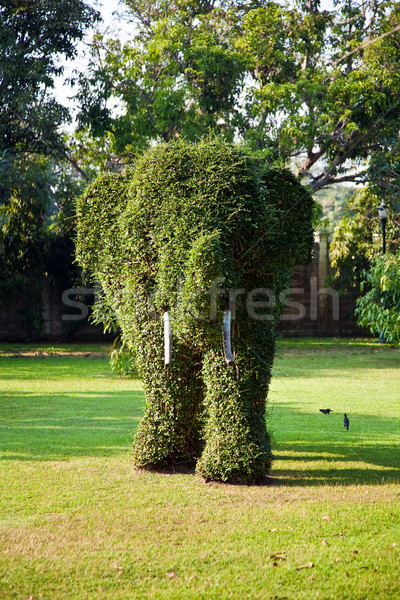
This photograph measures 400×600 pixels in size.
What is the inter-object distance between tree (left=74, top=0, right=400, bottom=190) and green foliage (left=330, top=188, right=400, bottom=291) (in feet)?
6.96

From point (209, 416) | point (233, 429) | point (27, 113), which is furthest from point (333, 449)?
point (27, 113)

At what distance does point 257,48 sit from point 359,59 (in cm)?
320

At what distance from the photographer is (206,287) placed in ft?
20.1

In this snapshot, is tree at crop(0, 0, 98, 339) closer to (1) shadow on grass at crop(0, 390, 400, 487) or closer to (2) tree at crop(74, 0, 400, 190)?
(2) tree at crop(74, 0, 400, 190)

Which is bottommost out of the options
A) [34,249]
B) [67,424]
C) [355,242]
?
[67,424]

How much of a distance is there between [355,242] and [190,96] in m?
7.79

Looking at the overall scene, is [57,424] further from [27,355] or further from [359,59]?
[359,59]

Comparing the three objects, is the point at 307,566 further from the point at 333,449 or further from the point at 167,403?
the point at 333,449

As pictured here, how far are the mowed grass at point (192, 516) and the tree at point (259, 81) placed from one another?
1106 cm

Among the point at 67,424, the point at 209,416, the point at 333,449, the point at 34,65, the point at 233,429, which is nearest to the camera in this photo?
the point at 233,429

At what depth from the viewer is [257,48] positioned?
2011 cm

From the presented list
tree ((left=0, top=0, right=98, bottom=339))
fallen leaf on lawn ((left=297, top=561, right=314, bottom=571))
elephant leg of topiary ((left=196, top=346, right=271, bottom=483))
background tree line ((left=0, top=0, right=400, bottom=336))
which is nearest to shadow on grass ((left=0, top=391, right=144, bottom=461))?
elephant leg of topiary ((left=196, top=346, right=271, bottom=483))

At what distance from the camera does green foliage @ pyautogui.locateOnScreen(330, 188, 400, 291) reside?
22844 mm

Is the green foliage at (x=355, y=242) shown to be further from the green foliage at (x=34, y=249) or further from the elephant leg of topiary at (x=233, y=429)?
the elephant leg of topiary at (x=233, y=429)
